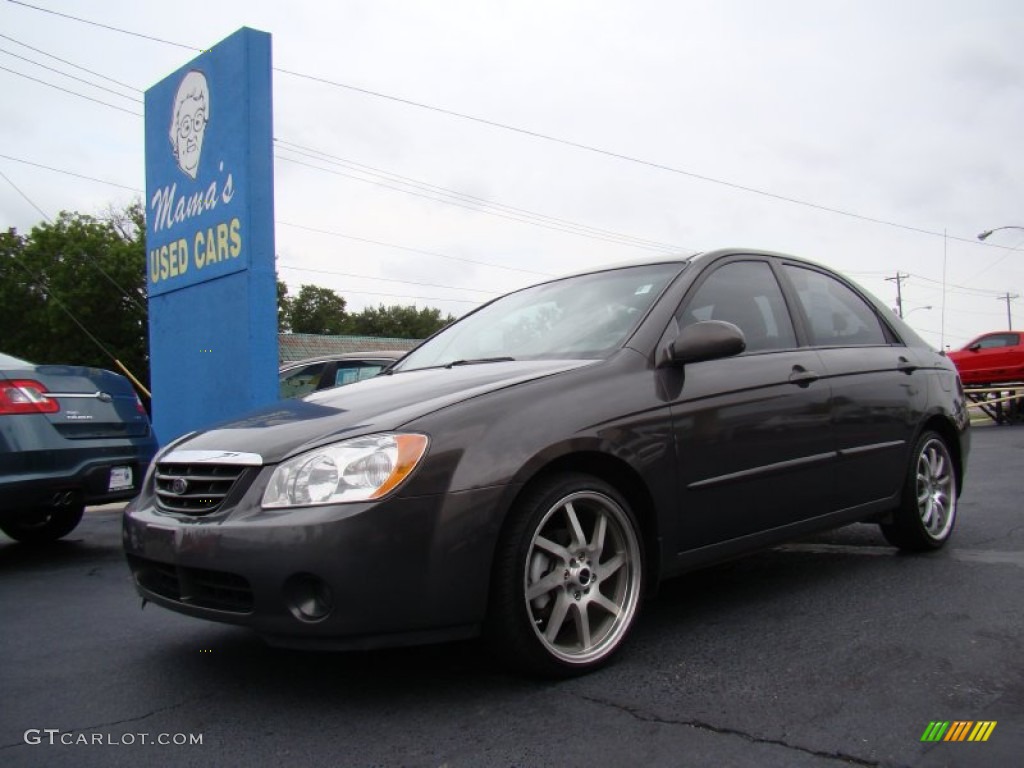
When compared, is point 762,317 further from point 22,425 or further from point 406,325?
point 406,325

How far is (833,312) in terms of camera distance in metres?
4.46

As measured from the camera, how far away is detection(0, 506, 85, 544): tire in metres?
5.89

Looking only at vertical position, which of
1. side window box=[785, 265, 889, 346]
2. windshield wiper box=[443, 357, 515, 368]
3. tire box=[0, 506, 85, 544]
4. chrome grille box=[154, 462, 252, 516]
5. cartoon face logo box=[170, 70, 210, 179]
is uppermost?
cartoon face logo box=[170, 70, 210, 179]

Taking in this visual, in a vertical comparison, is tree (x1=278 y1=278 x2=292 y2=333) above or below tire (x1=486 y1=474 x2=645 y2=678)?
above

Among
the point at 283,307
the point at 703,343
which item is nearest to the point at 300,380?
the point at 703,343

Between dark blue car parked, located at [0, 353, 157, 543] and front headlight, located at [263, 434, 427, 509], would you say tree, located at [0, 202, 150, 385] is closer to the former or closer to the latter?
dark blue car parked, located at [0, 353, 157, 543]

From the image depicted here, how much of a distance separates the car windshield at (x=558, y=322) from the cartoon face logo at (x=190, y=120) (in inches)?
211

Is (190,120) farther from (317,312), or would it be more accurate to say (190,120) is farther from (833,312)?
(317,312)

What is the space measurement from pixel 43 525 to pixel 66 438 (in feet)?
4.42

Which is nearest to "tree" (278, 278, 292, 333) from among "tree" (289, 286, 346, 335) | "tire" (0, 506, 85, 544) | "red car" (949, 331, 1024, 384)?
"tree" (289, 286, 346, 335)

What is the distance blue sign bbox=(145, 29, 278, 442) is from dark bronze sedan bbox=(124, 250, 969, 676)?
4.05 m

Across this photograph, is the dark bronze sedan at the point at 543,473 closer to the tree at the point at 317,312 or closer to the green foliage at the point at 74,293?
the green foliage at the point at 74,293

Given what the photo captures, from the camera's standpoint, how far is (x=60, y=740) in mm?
2545

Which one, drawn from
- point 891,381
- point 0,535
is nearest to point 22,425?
point 0,535
